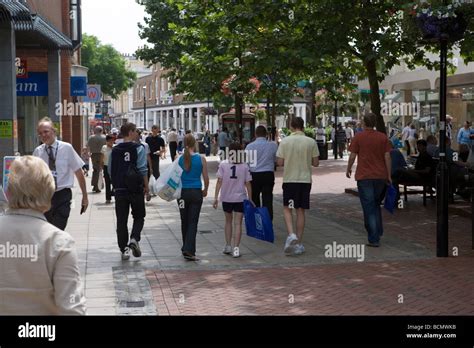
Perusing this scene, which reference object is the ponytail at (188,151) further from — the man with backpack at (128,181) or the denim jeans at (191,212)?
the man with backpack at (128,181)

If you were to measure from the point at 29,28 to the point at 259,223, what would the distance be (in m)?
8.06

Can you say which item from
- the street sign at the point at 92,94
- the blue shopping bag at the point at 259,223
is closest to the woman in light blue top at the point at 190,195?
the blue shopping bag at the point at 259,223

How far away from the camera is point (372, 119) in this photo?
11.5m

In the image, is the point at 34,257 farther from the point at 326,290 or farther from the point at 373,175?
the point at 373,175

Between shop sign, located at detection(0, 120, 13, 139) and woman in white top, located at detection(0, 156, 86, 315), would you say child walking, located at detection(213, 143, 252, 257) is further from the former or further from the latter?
woman in white top, located at detection(0, 156, 86, 315)

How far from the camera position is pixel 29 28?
55.6ft

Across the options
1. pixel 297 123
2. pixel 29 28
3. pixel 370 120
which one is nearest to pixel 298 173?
pixel 297 123

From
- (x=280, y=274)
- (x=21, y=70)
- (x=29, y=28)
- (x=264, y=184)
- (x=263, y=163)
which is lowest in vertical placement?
(x=280, y=274)

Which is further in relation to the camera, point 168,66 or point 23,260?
point 168,66

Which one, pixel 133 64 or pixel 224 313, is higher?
pixel 133 64

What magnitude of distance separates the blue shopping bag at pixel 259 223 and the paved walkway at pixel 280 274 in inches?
6.6

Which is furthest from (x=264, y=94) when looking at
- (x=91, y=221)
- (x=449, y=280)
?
(x=449, y=280)
